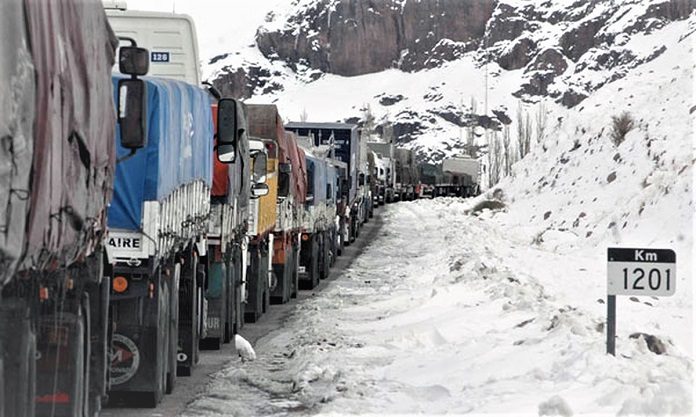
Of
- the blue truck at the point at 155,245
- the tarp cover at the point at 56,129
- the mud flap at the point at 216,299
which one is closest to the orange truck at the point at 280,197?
the mud flap at the point at 216,299

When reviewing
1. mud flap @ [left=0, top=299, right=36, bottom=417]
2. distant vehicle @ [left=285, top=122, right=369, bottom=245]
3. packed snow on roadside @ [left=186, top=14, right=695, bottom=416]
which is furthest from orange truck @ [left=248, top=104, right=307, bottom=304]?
distant vehicle @ [left=285, top=122, right=369, bottom=245]

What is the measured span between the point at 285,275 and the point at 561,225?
22.8m

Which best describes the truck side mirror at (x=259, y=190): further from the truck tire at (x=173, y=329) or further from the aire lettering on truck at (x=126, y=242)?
the aire lettering on truck at (x=126, y=242)

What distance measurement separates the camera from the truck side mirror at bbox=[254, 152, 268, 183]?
750 inches

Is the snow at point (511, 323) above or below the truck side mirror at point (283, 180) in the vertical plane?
below

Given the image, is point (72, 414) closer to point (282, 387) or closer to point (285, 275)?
point (282, 387)

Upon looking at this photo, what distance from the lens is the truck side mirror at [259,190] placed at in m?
18.8

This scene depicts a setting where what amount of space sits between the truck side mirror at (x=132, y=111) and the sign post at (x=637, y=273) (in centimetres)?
475

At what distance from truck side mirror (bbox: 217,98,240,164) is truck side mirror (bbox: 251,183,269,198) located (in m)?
3.45

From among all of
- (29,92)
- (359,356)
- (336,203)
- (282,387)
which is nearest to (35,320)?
(29,92)

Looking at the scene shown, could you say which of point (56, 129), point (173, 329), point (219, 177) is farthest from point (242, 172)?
point (56, 129)

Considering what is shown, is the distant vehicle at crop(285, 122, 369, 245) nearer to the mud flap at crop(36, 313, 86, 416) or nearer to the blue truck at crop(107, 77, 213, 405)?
the blue truck at crop(107, 77, 213, 405)

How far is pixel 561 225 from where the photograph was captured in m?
44.6

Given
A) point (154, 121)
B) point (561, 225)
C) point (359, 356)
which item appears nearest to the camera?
point (154, 121)
